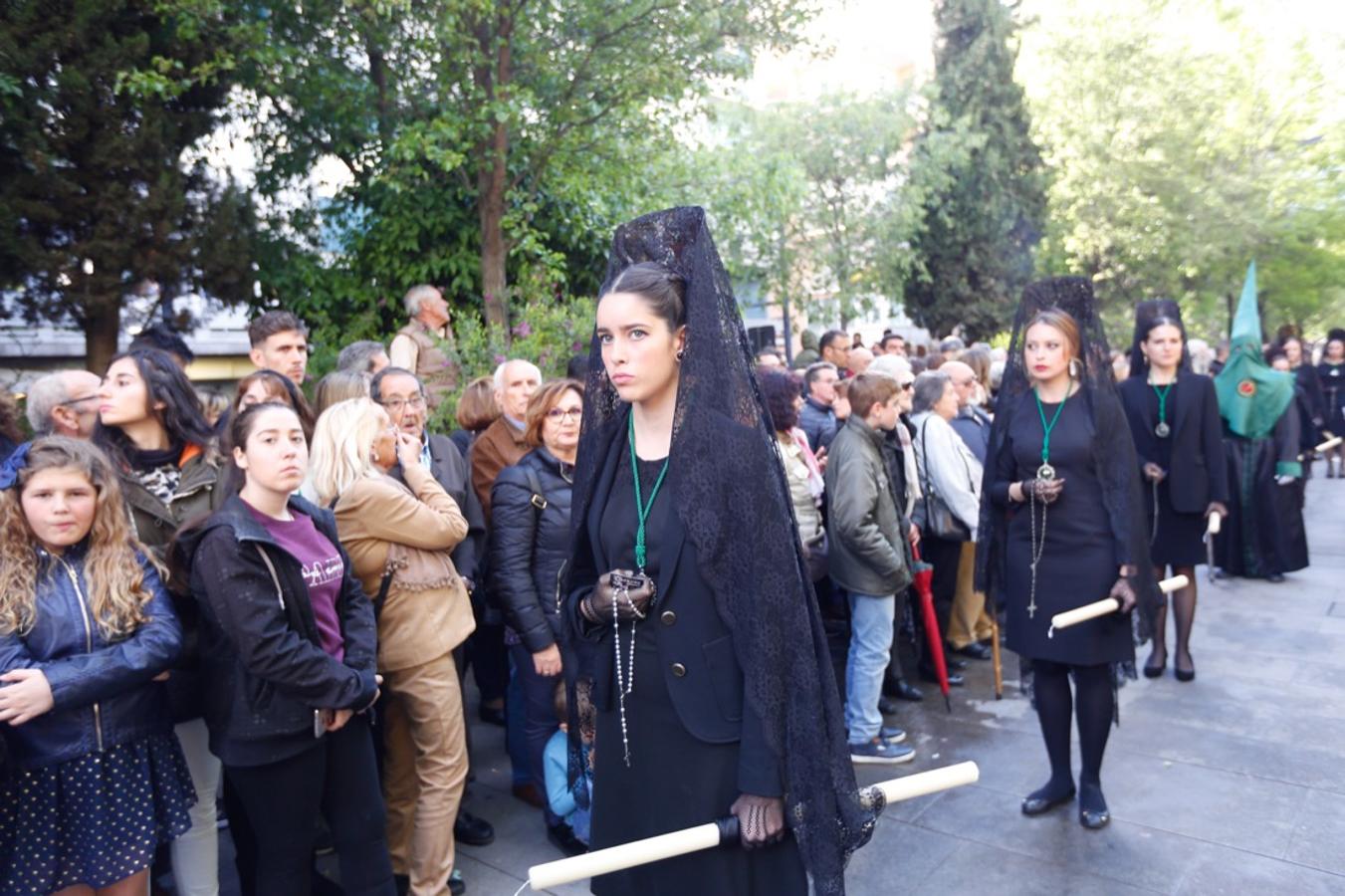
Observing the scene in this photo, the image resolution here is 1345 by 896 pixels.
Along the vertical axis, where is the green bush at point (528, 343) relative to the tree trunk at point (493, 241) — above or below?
below

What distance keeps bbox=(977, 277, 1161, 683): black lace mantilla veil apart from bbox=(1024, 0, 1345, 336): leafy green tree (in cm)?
1947

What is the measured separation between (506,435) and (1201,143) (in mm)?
20771

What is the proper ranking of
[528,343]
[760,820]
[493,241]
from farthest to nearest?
[493,241] → [528,343] → [760,820]

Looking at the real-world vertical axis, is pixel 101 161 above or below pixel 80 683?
above

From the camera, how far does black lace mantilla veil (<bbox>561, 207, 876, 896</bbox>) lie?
2.19 m

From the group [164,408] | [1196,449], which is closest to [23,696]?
[164,408]

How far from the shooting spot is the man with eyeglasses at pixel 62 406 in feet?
14.9

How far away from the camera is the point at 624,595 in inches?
90.6

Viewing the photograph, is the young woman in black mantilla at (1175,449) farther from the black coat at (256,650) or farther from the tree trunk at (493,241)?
the tree trunk at (493,241)

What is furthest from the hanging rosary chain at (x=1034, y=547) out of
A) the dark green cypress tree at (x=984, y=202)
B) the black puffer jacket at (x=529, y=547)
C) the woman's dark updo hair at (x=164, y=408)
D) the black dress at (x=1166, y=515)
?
the dark green cypress tree at (x=984, y=202)

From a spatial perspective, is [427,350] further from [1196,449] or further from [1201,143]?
[1201,143]

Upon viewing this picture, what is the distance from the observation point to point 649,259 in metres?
2.46

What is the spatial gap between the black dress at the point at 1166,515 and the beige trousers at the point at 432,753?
4396 mm

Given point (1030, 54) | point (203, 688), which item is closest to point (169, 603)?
point (203, 688)
